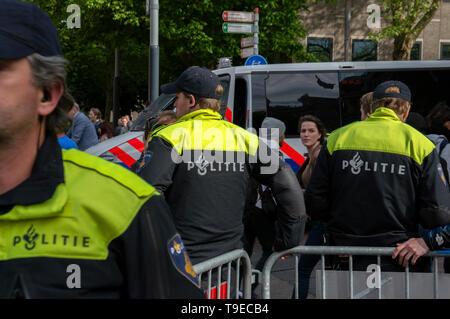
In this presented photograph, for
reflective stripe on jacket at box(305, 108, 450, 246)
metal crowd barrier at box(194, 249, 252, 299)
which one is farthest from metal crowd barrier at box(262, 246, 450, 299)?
reflective stripe on jacket at box(305, 108, 450, 246)

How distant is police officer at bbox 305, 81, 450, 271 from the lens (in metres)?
3.43

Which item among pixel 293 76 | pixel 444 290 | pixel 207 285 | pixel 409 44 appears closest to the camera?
pixel 207 285

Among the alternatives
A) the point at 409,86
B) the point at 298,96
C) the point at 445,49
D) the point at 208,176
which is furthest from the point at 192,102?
the point at 445,49

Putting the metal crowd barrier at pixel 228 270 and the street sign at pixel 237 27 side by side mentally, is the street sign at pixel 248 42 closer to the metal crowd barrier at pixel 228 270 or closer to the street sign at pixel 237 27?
the street sign at pixel 237 27

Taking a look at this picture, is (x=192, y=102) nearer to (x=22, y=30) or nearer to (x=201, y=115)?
(x=201, y=115)

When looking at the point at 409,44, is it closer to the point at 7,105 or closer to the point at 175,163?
the point at 175,163

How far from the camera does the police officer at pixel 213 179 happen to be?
3.20 meters

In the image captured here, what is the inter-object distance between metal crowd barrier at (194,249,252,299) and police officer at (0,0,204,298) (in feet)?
3.92

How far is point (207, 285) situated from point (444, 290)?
1246 mm

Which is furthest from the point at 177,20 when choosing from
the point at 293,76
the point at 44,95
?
the point at 44,95

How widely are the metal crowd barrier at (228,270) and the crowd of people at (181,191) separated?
0.89 ft

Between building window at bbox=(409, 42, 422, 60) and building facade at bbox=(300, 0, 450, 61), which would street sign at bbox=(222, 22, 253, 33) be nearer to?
building facade at bbox=(300, 0, 450, 61)
